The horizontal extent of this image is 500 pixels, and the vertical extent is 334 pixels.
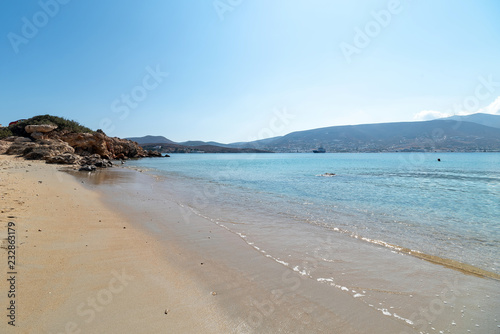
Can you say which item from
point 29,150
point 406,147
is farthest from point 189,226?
point 406,147

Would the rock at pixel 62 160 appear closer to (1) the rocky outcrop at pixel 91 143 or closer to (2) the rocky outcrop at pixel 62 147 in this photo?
(2) the rocky outcrop at pixel 62 147

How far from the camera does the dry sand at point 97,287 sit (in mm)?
3070

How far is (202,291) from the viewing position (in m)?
4.08

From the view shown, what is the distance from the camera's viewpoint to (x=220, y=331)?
123 inches

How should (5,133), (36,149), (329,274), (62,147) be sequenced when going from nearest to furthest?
1. (329,274)
2. (36,149)
3. (62,147)
4. (5,133)

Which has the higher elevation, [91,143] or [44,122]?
[44,122]

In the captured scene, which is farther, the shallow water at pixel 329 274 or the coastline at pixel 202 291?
the shallow water at pixel 329 274

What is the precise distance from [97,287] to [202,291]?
1.70m

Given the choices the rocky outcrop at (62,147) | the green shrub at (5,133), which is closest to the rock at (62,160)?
the rocky outcrop at (62,147)

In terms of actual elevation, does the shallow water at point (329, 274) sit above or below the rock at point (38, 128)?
below

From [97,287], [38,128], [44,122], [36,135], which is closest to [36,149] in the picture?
[36,135]

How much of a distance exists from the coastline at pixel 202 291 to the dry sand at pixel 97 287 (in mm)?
15

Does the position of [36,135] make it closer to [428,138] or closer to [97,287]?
[97,287]

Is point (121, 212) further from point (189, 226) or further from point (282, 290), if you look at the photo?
point (282, 290)
